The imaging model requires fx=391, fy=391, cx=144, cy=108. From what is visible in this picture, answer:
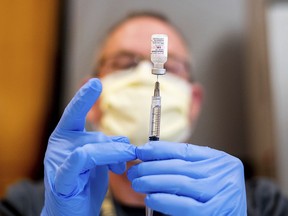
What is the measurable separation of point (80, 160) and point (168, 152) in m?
0.15

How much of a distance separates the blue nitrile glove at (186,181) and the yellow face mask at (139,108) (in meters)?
0.34

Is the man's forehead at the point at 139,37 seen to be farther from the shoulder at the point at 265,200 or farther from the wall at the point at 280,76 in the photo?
the shoulder at the point at 265,200

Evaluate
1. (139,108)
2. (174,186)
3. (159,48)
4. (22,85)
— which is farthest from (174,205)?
(22,85)

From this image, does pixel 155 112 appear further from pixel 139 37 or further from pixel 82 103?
pixel 139 37

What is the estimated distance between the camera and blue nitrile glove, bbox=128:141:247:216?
636 mm

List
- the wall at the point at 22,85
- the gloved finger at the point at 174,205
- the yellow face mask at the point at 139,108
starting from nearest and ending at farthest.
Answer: the gloved finger at the point at 174,205
the yellow face mask at the point at 139,108
the wall at the point at 22,85

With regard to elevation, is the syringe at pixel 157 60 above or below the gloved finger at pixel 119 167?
above

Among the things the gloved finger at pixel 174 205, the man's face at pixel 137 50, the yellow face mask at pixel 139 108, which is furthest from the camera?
the man's face at pixel 137 50

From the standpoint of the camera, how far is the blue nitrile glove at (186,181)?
636 mm

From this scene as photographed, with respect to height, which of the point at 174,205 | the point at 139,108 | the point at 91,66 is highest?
the point at 91,66

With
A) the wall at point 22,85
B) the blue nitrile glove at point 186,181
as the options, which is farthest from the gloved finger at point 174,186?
Answer: the wall at point 22,85

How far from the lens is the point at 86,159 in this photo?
0.64 meters

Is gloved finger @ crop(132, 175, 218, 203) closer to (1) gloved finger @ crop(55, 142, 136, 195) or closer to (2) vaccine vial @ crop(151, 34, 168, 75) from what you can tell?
(1) gloved finger @ crop(55, 142, 136, 195)

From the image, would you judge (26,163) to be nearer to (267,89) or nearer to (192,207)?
(267,89)
